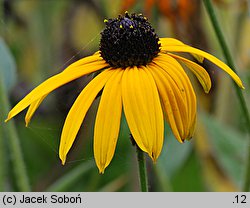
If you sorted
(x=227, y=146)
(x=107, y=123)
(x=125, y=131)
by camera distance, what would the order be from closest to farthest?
(x=107, y=123) → (x=125, y=131) → (x=227, y=146)

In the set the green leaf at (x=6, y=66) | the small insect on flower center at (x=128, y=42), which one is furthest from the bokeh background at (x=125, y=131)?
the small insect on flower center at (x=128, y=42)

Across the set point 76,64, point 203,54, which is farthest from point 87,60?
point 203,54

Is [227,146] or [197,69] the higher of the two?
[197,69]

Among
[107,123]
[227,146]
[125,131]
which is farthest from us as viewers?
[227,146]

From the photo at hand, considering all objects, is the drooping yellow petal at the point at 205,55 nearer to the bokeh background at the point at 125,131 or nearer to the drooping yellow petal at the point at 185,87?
the drooping yellow petal at the point at 185,87

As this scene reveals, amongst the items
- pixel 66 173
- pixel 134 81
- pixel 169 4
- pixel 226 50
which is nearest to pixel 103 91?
pixel 134 81

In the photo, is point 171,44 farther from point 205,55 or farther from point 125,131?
point 125,131
